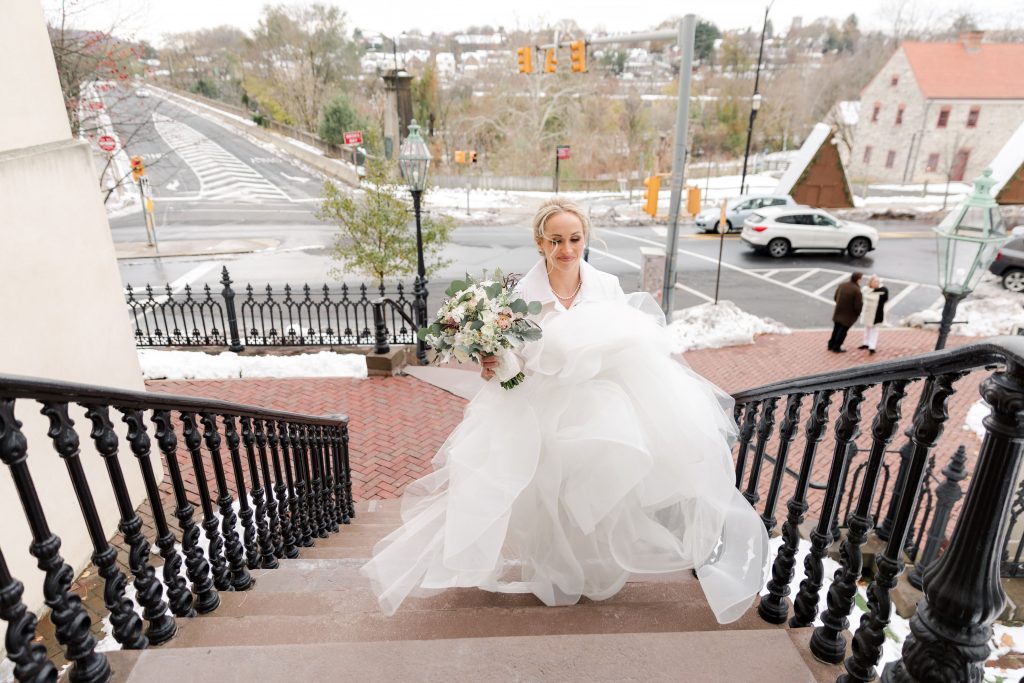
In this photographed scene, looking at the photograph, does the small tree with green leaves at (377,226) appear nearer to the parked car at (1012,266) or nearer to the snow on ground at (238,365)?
the snow on ground at (238,365)

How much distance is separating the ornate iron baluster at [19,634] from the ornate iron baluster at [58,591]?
6 centimetres

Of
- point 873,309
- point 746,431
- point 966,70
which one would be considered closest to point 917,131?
point 966,70

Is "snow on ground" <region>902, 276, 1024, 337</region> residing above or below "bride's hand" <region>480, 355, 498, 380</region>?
below

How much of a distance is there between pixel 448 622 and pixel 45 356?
3719 mm

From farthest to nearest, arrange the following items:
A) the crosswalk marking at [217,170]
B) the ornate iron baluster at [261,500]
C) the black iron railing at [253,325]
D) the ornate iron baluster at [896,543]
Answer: the crosswalk marking at [217,170], the black iron railing at [253,325], the ornate iron baluster at [261,500], the ornate iron baluster at [896,543]

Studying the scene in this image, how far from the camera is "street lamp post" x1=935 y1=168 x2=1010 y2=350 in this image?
5.41 m

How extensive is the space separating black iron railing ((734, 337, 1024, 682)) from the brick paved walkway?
435cm

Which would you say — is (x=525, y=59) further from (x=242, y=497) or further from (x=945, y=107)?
Result: (x=945, y=107)

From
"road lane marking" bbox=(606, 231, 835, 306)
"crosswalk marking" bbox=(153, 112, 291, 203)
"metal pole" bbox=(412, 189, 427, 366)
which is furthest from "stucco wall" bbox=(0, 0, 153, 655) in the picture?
"crosswalk marking" bbox=(153, 112, 291, 203)

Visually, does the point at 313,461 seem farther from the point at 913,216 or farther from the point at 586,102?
the point at 586,102

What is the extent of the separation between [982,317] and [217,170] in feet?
125

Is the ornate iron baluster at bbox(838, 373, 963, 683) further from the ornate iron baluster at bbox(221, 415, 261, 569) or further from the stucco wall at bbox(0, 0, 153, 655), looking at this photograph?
the stucco wall at bbox(0, 0, 153, 655)

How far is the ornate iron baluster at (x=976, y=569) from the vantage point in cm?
136

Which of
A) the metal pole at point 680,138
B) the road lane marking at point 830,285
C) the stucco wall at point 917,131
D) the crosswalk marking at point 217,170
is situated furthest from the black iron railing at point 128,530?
the stucco wall at point 917,131
